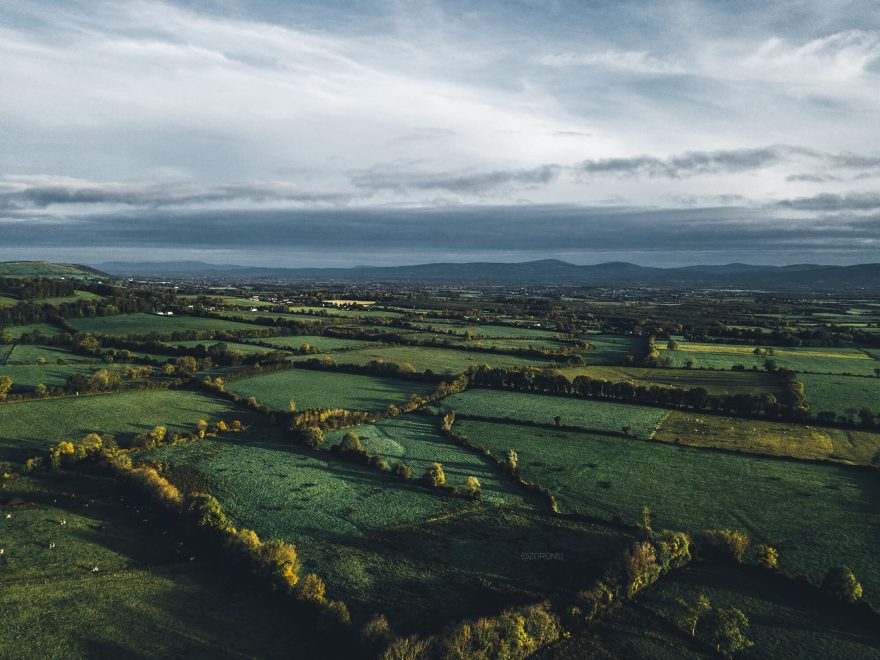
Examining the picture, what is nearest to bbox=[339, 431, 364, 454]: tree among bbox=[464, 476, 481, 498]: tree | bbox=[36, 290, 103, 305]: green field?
bbox=[464, 476, 481, 498]: tree

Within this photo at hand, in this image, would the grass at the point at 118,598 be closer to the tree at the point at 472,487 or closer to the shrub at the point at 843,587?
the tree at the point at 472,487

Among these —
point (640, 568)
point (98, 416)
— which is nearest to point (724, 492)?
point (640, 568)

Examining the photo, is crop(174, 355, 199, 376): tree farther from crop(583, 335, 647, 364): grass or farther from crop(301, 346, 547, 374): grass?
crop(583, 335, 647, 364): grass

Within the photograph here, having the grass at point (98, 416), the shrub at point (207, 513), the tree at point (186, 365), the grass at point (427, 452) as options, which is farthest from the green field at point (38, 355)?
the shrub at point (207, 513)

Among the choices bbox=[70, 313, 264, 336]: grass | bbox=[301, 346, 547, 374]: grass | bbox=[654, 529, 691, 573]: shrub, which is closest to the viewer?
bbox=[654, 529, 691, 573]: shrub

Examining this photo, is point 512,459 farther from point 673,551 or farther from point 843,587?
point 843,587

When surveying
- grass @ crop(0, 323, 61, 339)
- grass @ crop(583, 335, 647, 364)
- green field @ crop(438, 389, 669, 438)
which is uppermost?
grass @ crop(0, 323, 61, 339)

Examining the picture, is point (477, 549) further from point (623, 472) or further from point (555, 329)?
point (555, 329)
